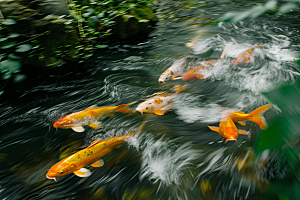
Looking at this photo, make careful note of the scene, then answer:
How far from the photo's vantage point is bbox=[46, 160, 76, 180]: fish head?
192 centimetres

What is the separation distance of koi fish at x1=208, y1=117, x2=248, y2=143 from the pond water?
76mm

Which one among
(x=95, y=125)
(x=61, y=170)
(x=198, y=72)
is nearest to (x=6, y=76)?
(x=95, y=125)

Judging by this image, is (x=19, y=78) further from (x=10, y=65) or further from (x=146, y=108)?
(x=146, y=108)

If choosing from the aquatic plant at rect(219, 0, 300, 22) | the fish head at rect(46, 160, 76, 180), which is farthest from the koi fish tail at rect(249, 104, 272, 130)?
the fish head at rect(46, 160, 76, 180)

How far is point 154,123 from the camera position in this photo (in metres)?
2.52

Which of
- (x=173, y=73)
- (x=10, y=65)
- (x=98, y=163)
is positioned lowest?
(x=98, y=163)

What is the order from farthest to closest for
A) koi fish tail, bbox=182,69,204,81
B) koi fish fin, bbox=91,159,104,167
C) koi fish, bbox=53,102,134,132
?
koi fish tail, bbox=182,69,204,81 < koi fish, bbox=53,102,134,132 < koi fish fin, bbox=91,159,104,167

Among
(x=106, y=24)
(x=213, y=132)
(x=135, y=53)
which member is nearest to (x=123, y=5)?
(x=106, y=24)

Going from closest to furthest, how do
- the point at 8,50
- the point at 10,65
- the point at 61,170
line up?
the point at 61,170
the point at 10,65
the point at 8,50

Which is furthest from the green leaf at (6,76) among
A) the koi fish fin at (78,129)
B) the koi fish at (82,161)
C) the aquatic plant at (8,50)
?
the koi fish at (82,161)

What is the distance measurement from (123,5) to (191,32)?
177 cm

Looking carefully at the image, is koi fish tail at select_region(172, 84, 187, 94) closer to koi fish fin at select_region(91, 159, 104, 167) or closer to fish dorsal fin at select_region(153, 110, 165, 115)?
fish dorsal fin at select_region(153, 110, 165, 115)

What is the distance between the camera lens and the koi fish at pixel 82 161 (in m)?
1.93

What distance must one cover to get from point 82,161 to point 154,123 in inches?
37.5
